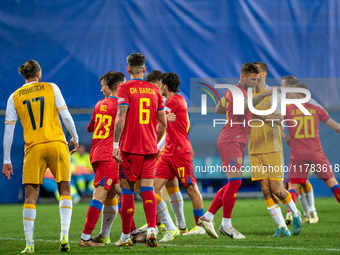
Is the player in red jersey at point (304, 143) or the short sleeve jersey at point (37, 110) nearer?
the short sleeve jersey at point (37, 110)

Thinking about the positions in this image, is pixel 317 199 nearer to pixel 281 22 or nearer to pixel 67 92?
pixel 281 22

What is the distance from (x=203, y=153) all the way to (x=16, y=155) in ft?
17.8

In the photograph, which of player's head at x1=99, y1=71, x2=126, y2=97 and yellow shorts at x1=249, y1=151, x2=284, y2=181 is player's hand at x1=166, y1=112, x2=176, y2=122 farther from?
yellow shorts at x1=249, y1=151, x2=284, y2=181

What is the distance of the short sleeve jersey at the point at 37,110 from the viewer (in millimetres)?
4793

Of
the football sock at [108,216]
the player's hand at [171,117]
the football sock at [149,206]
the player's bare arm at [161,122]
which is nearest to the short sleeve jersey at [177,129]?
the player's hand at [171,117]

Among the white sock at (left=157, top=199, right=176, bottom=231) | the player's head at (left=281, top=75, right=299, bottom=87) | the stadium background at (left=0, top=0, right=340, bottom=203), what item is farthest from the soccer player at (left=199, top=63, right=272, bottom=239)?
the stadium background at (left=0, top=0, right=340, bottom=203)

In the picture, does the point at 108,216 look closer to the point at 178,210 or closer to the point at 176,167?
the point at 176,167

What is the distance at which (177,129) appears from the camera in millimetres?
6152

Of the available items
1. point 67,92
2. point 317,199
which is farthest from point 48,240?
point 317,199

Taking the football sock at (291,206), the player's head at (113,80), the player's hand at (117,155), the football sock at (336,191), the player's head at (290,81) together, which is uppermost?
the player's head at (290,81)

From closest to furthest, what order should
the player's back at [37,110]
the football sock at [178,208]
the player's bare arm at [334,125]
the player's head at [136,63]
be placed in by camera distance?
the player's back at [37,110] < the player's head at [136,63] < the football sock at [178,208] < the player's bare arm at [334,125]

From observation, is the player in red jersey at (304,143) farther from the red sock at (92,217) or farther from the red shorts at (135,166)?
the red sock at (92,217)

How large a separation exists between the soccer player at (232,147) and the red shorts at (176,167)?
1.72ft

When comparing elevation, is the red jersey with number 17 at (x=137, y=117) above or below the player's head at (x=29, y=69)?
below
